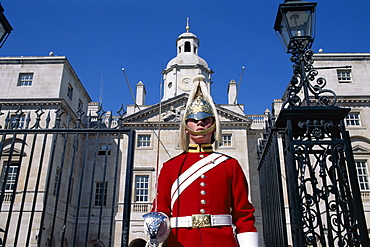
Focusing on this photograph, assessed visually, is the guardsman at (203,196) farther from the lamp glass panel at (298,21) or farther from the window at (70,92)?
the window at (70,92)

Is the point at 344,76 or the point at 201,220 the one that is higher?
the point at 344,76

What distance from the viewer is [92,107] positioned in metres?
26.2

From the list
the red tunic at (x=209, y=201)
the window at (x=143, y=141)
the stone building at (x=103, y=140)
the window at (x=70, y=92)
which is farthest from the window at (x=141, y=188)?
the red tunic at (x=209, y=201)

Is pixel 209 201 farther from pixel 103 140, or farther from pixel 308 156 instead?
pixel 103 140

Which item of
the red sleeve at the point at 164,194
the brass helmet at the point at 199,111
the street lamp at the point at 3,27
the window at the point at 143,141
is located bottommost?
the red sleeve at the point at 164,194

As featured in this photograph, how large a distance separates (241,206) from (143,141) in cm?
2088

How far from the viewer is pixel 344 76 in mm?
21312

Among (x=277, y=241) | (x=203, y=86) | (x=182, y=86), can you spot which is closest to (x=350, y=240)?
(x=277, y=241)

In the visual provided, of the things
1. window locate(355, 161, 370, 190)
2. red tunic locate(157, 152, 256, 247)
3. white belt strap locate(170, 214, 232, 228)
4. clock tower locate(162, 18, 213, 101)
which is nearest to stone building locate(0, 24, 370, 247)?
window locate(355, 161, 370, 190)

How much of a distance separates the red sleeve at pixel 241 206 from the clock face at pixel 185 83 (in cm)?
2643

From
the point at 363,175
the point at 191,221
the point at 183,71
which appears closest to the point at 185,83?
the point at 183,71

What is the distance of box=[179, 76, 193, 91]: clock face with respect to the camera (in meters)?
29.8

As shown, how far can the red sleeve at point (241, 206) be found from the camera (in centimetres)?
312

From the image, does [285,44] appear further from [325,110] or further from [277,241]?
[277,241]
